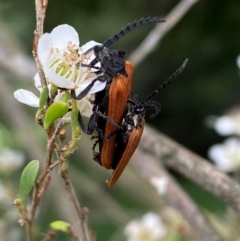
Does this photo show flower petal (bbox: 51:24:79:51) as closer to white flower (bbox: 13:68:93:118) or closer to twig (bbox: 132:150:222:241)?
white flower (bbox: 13:68:93:118)

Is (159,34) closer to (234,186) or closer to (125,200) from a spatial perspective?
(234,186)

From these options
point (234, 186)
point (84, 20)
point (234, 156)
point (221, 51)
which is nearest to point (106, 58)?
point (234, 186)

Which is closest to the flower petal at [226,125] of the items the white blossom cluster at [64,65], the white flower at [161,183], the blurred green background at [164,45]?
the white flower at [161,183]

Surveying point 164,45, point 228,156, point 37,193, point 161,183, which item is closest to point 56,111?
point 37,193

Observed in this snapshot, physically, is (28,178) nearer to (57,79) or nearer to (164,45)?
(57,79)

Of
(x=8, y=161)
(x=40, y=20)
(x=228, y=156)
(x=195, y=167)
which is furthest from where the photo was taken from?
(x=8, y=161)
